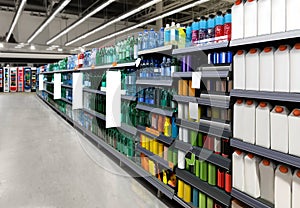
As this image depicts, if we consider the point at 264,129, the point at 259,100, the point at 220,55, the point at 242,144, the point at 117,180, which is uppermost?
the point at 220,55

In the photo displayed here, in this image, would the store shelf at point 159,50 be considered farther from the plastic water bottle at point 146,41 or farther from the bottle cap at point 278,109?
the bottle cap at point 278,109

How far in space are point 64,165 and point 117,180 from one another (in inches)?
43.5

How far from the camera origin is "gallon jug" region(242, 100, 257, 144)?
181 centimetres

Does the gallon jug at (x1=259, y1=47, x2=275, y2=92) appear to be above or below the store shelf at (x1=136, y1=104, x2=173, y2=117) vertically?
above

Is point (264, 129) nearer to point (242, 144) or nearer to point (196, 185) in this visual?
point (242, 144)

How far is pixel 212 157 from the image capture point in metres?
2.18

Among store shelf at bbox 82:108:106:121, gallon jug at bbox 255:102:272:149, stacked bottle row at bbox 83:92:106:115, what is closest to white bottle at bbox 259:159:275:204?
gallon jug at bbox 255:102:272:149

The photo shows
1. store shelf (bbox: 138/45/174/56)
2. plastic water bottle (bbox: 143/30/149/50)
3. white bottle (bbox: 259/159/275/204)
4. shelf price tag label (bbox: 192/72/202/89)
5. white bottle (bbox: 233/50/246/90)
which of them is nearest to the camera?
white bottle (bbox: 259/159/275/204)

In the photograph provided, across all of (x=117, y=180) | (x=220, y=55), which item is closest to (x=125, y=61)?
(x=117, y=180)

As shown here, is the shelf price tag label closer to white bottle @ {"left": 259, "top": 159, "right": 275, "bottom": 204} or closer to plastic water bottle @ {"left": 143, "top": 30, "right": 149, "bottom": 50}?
white bottle @ {"left": 259, "top": 159, "right": 275, "bottom": 204}

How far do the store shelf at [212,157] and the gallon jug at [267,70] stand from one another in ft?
2.16

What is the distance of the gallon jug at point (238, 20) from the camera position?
1.81 metres

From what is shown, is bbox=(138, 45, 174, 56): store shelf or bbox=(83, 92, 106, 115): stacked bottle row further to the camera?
bbox=(83, 92, 106, 115): stacked bottle row

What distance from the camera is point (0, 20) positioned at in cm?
1532
